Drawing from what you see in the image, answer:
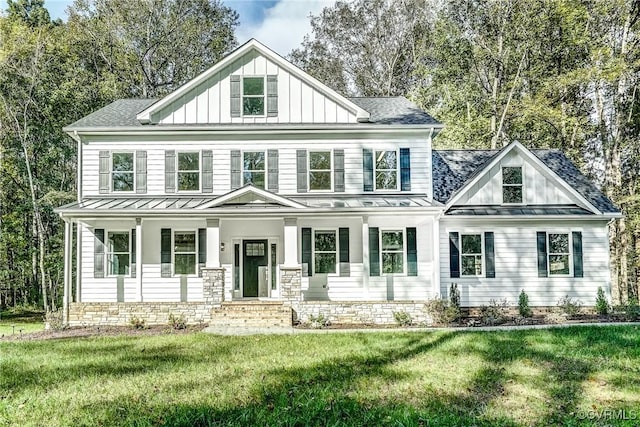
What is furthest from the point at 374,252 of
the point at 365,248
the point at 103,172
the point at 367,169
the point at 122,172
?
the point at 103,172

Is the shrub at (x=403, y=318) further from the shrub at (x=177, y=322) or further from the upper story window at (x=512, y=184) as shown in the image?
the shrub at (x=177, y=322)

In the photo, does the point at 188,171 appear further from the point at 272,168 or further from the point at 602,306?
the point at 602,306

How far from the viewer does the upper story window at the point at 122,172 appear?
580 inches

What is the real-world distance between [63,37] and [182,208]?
52.6 feet

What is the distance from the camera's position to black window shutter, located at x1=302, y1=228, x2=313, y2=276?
1456 centimetres

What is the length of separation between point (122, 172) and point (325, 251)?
23.5 ft

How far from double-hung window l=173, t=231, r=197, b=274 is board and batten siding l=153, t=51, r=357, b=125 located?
12.3 feet

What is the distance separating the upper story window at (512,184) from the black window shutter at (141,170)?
38.9ft

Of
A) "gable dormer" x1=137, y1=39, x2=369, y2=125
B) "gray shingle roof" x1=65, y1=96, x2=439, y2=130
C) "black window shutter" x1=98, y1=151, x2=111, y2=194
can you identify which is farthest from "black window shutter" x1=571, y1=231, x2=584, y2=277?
"black window shutter" x1=98, y1=151, x2=111, y2=194

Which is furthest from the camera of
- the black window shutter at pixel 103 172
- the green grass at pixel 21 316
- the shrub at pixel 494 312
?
the green grass at pixel 21 316

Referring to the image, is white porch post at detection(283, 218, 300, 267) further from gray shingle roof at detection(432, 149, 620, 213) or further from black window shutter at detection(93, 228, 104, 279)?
black window shutter at detection(93, 228, 104, 279)

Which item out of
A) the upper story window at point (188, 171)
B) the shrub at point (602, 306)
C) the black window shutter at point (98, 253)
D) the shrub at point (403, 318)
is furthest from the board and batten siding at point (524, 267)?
the black window shutter at point (98, 253)

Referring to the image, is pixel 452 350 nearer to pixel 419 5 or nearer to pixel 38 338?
pixel 38 338

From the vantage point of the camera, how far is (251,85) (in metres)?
15.1
